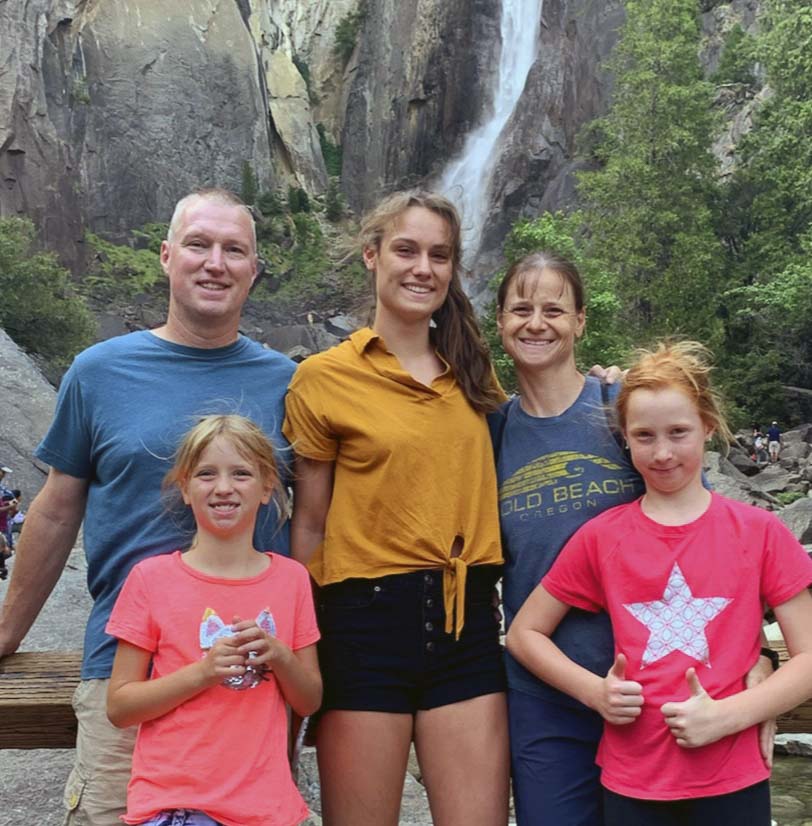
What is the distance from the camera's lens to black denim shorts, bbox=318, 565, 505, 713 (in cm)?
233

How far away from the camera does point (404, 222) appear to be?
8.23 feet

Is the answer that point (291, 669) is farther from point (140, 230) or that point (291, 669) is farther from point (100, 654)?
A: point (140, 230)

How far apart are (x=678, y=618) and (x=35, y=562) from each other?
1.59 meters

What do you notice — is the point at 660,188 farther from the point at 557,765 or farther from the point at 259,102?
the point at 557,765

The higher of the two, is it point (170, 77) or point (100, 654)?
point (170, 77)

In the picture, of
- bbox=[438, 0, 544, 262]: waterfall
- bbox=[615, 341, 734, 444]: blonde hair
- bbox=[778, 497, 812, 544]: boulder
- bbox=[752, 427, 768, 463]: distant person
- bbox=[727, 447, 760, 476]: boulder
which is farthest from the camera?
bbox=[438, 0, 544, 262]: waterfall

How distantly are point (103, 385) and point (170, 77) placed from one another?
45643mm

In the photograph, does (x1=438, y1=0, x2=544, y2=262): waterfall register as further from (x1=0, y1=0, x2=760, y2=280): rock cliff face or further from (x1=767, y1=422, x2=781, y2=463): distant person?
(x1=767, y1=422, x2=781, y2=463): distant person

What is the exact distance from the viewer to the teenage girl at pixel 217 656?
79.4 inches

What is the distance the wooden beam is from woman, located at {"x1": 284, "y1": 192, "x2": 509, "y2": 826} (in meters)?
0.68

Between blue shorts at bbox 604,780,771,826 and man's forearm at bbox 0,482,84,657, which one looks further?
man's forearm at bbox 0,482,84,657

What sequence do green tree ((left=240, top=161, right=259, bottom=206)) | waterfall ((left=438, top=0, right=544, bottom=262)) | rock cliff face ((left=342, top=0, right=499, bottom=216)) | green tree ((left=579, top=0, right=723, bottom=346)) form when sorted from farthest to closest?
green tree ((left=240, top=161, right=259, bottom=206)) < rock cliff face ((left=342, top=0, right=499, bottom=216)) < waterfall ((left=438, top=0, right=544, bottom=262)) < green tree ((left=579, top=0, right=723, bottom=346))

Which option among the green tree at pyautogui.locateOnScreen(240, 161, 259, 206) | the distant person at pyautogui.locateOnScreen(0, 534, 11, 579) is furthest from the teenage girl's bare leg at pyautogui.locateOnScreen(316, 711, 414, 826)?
the green tree at pyautogui.locateOnScreen(240, 161, 259, 206)

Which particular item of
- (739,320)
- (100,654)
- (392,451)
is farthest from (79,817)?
(739,320)
